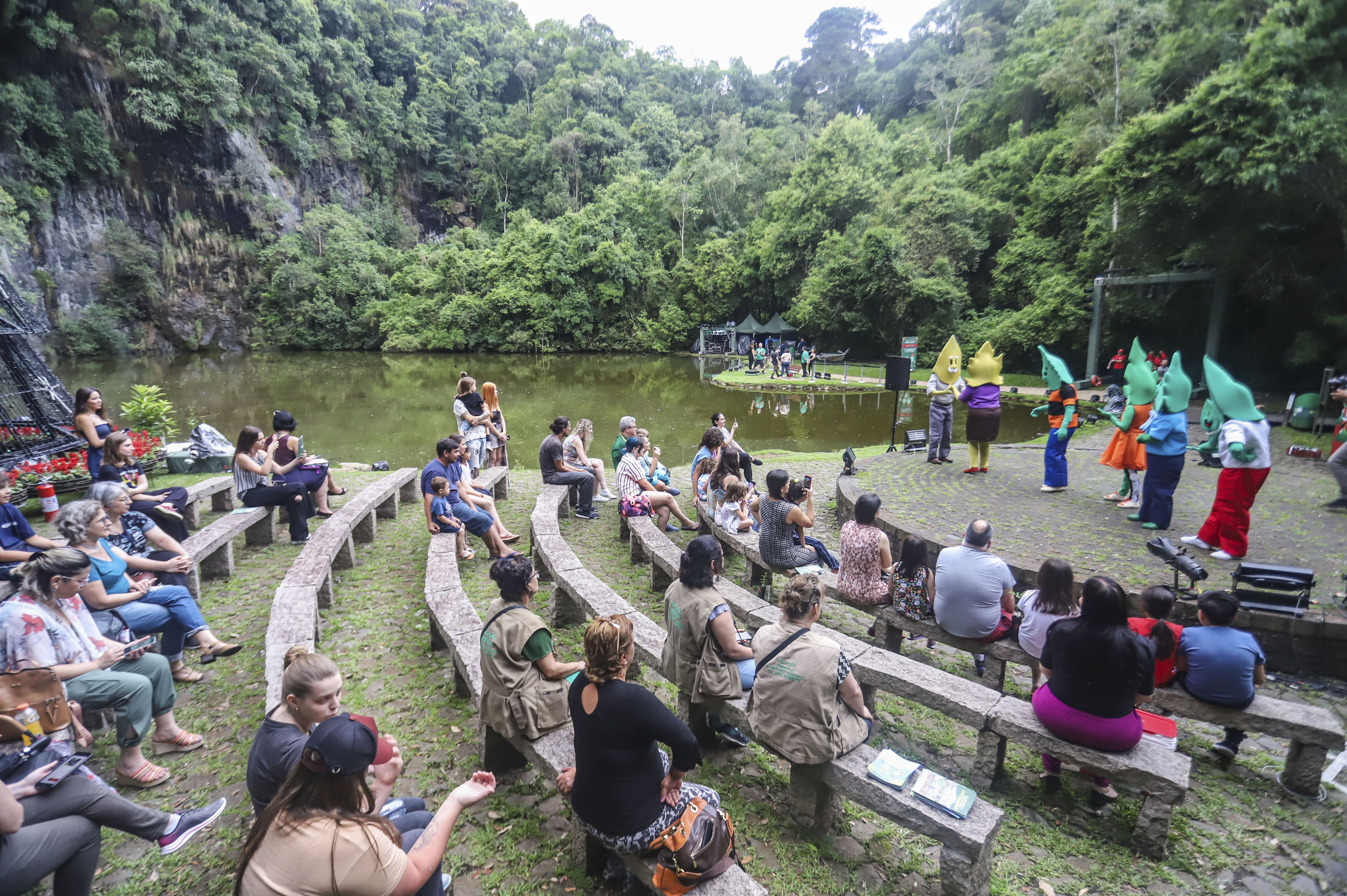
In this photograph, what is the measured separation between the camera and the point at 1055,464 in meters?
8.43

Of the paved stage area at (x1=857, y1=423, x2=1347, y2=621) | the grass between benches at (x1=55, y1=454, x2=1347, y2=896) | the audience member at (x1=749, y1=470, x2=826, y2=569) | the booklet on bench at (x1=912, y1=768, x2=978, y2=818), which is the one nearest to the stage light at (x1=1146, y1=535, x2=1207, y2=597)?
the paved stage area at (x1=857, y1=423, x2=1347, y2=621)

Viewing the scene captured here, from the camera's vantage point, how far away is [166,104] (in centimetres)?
3195

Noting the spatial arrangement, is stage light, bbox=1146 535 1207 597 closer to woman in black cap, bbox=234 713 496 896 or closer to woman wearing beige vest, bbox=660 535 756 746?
woman wearing beige vest, bbox=660 535 756 746

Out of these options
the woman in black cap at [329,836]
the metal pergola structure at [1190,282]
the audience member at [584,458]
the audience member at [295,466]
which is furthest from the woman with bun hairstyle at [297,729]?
the metal pergola structure at [1190,282]

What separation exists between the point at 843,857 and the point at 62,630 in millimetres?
4045

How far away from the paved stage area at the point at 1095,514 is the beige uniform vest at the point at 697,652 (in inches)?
151

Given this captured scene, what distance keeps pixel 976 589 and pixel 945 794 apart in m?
1.74

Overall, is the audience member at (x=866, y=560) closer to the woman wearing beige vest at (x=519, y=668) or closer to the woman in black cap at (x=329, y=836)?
the woman wearing beige vest at (x=519, y=668)

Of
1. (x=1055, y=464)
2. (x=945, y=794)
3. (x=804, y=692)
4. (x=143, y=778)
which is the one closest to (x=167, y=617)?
(x=143, y=778)

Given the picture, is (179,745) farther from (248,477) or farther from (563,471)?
(563,471)

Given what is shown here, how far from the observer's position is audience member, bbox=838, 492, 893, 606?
180 inches

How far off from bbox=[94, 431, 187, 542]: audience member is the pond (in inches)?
255

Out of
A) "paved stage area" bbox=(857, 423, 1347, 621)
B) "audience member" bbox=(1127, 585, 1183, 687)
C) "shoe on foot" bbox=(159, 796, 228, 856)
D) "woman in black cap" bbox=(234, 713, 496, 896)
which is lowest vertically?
"shoe on foot" bbox=(159, 796, 228, 856)

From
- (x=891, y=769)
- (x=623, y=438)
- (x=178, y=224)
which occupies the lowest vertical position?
(x=891, y=769)
